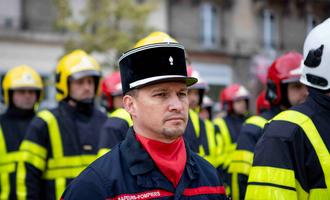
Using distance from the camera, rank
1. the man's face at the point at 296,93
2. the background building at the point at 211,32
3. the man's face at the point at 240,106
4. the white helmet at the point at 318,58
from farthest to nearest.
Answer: the background building at the point at 211,32, the man's face at the point at 240,106, the man's face at the point at 296,93, the white helmet at the point at 318,58

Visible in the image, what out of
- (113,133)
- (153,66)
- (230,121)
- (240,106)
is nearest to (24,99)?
(113,133)

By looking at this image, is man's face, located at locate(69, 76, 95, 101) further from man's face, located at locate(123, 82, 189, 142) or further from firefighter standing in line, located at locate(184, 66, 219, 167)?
man's face, located at locate(123, 82, 189, 142)

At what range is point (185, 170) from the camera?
289 cm

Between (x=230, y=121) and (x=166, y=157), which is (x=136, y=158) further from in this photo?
(x=230, y=121)

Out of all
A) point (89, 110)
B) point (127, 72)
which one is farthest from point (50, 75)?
point (127, 72)

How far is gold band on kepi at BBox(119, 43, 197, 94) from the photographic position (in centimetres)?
279

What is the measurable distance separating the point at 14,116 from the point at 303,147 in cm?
447

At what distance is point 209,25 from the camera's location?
30.1 m

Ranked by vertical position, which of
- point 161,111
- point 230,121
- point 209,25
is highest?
point 161,111

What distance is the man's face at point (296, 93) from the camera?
4582 mm

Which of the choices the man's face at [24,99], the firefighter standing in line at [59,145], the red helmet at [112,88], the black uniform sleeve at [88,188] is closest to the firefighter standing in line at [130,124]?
the firefighter standing in line at [59,145]

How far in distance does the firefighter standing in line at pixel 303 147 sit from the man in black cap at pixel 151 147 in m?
0.35

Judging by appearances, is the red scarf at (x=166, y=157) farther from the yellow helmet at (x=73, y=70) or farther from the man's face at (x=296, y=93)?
the yellow helmet at (x=73, y=70)

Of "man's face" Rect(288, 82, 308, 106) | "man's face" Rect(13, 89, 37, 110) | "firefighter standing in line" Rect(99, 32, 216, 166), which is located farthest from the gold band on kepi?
"man's face" Rect(13, 89, 37, 110)
